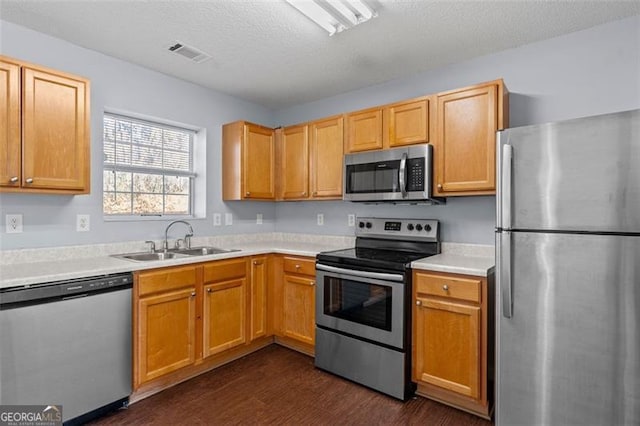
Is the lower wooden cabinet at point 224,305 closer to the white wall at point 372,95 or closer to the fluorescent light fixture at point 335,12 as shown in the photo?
the white wall at point 372,95

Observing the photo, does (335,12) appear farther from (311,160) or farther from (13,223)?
(13,223)

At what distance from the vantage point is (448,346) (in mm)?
2291

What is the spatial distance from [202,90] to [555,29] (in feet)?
9.96

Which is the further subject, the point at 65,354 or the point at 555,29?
the point at 555,29

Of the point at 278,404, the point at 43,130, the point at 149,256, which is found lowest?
the point at 278,404

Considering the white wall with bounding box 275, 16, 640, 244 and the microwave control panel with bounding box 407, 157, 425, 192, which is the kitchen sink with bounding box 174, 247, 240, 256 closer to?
the white wall with bounding box 275, 16, 640, 244

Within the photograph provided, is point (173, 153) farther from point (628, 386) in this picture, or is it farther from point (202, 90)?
point (628, 386)

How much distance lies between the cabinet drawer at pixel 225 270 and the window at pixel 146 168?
35.4 inches

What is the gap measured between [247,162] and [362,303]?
6.12 feet

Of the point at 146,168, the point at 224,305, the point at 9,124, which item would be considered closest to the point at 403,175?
the point at 224,305

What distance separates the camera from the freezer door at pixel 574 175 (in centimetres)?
152

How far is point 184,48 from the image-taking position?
2.64m

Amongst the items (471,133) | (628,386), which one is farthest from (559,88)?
(628,386)

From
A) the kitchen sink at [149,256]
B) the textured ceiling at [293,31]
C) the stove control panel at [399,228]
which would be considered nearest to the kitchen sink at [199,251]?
the kitchen sink at [149,256]
